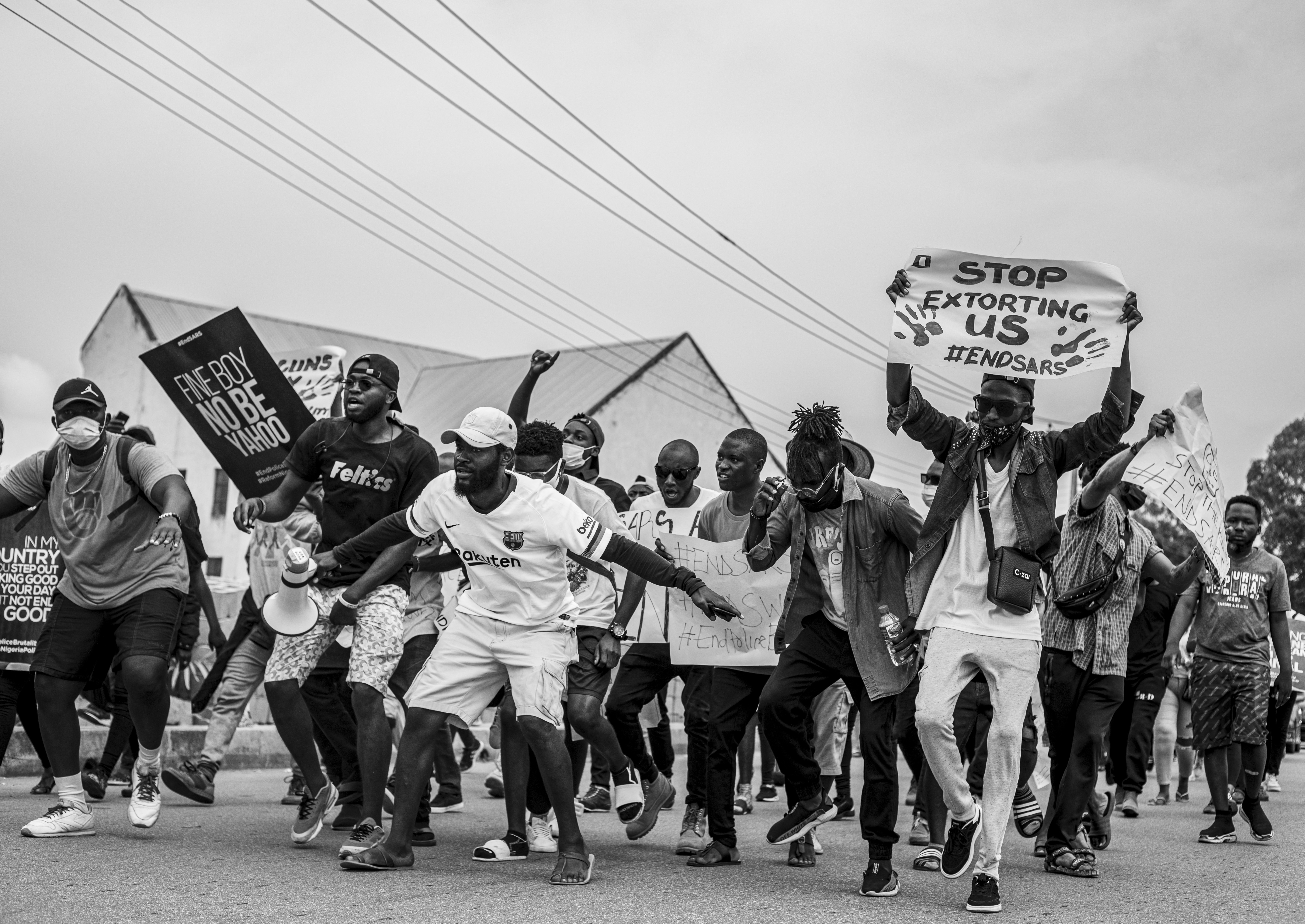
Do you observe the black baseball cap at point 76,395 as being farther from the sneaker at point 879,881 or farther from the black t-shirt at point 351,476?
the sneaker at point 879,881

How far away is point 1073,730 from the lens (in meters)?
7.71

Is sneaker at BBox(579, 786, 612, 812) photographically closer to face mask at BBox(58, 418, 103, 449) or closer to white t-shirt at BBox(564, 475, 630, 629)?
white t-shirt at BBox(564, 475, 630, 629)

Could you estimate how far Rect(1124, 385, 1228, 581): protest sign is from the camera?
7.23 m

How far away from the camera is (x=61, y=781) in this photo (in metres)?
7.04

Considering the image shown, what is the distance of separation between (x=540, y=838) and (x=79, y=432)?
3028 millimetres

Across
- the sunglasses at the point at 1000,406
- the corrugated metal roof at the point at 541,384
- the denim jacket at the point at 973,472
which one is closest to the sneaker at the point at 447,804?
the denim jacket at the point at 973,472

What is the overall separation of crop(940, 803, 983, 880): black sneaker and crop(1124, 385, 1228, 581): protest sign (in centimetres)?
196

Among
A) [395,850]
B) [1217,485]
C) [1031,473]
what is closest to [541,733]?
[395,850]

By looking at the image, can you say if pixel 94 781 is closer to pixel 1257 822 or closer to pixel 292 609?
pixel 292 609

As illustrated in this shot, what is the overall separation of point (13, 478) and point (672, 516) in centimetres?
345

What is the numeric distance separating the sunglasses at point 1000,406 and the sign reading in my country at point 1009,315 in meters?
0.12

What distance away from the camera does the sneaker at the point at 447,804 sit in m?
9.38

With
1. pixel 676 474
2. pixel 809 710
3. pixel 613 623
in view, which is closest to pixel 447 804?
pixel 613 623

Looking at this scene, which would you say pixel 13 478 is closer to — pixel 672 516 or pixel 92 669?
pixel 92 669
